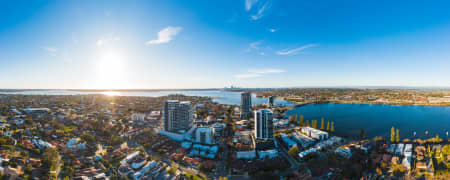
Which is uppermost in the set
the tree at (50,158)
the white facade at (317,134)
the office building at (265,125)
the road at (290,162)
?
the office building at (265,125)

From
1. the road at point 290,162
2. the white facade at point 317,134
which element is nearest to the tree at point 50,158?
the road at point 290,162

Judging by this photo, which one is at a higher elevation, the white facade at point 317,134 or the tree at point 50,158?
the tree at point 50,158

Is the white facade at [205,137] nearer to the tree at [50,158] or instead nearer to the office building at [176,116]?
the office building at [176,116]

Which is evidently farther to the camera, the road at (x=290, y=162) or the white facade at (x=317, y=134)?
the white facade at (x=317, y=134)

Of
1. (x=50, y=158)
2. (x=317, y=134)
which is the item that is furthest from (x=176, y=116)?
(x=317, y=134)

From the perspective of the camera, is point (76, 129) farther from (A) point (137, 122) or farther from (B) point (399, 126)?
(B) point (399, 126)

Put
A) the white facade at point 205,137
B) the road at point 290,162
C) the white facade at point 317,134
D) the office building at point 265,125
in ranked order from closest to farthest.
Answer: the road at point 290,162 → the white facade at point 205,137 → the office building at point 265,125 → the white facade at point 317,134

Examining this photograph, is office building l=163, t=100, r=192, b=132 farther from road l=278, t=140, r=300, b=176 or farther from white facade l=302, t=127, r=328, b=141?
white facade l=302, t=127, r=328, b=141

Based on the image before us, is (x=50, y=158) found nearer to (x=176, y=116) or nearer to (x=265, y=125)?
(x=176, y=116)
